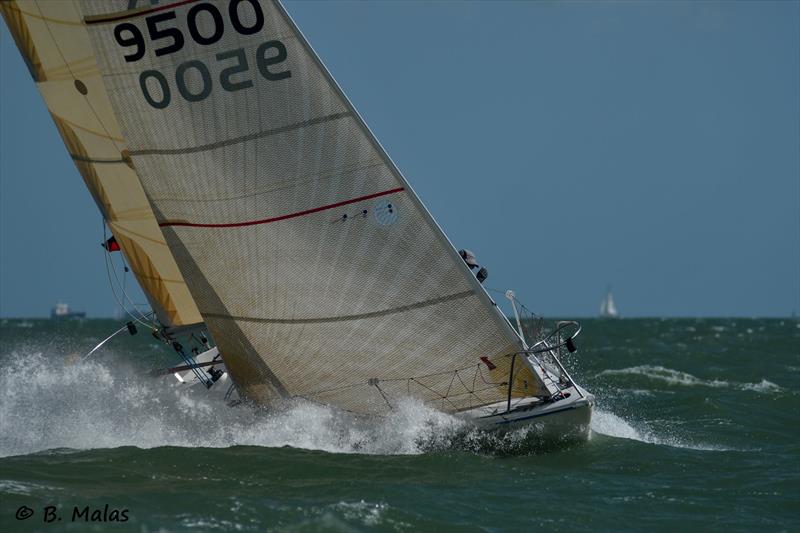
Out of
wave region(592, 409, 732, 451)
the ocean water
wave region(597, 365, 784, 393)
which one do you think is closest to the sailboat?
the ocean water

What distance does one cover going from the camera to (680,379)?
28203mm

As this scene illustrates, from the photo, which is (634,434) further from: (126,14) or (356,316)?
(126,14)

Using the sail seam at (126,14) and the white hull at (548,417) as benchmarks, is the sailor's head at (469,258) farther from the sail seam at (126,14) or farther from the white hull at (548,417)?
the sail seam at (126,14)

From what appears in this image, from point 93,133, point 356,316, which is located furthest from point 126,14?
point 356,316

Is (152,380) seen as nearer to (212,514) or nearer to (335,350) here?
(335,350)

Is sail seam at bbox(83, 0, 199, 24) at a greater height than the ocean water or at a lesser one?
greater

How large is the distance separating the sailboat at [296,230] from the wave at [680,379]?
39.6 feet

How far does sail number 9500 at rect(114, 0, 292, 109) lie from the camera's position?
13.8 meters

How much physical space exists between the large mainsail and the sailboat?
16 mm

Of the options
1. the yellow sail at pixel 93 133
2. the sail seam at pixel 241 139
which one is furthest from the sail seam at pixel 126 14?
the yellow sail at pixel 93 133

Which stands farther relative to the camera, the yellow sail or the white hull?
the yellow sail

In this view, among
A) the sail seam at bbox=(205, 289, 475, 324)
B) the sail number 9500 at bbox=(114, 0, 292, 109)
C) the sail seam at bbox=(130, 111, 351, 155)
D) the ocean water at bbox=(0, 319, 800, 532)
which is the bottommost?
the ocean water at bbox=(0, 319, 800, 532)

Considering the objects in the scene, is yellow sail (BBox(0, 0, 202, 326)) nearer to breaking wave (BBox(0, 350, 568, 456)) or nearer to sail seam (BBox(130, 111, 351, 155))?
breaking wave (BBox(0, 350, 568, 456))

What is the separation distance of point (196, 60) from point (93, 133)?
395 centimetres
